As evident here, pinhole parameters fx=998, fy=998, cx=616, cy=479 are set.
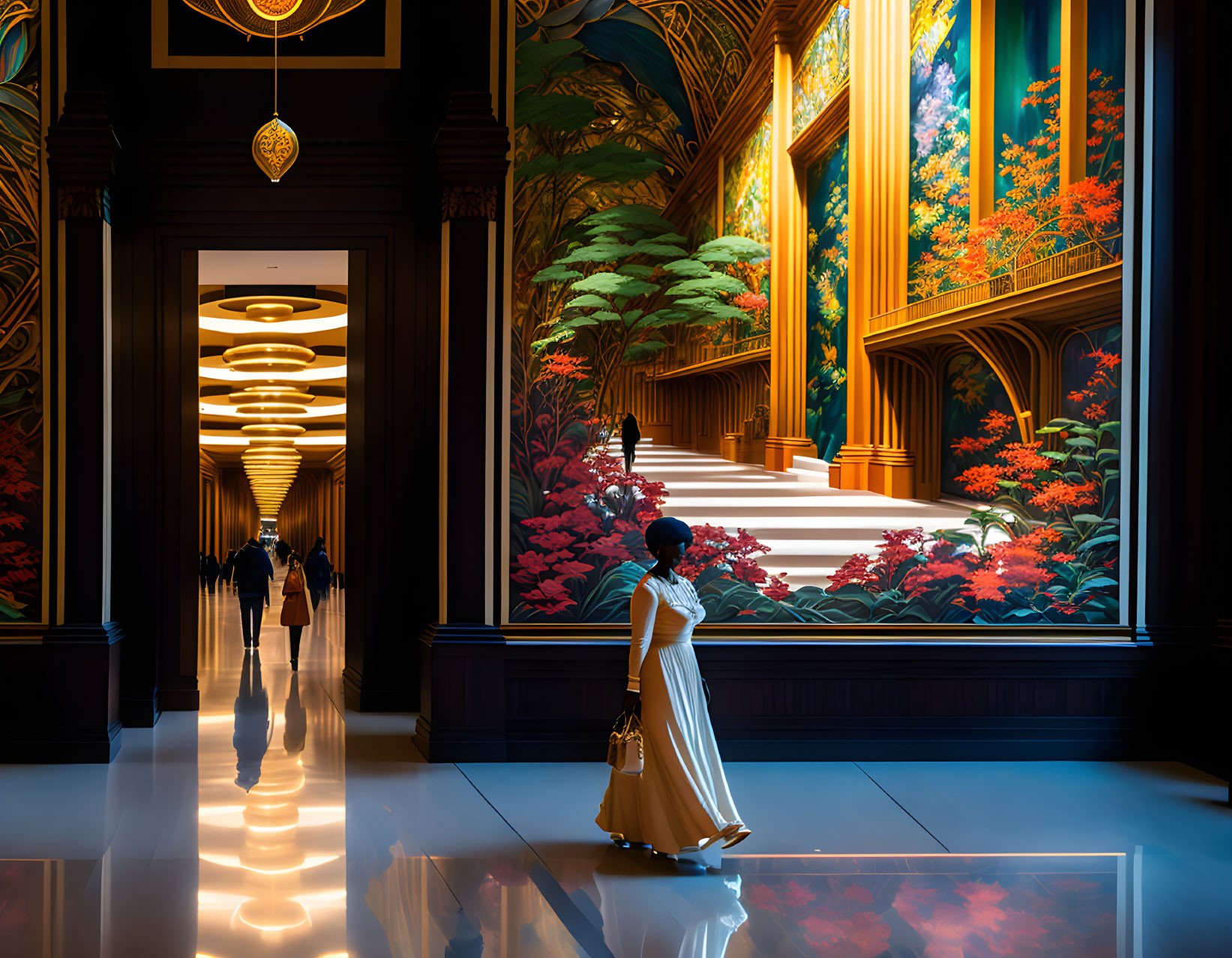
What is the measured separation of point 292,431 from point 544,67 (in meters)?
14.3

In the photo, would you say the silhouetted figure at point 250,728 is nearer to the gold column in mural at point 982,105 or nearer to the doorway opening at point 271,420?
the doorway opening at point 271,420

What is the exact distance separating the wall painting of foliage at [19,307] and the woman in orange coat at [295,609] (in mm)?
3379

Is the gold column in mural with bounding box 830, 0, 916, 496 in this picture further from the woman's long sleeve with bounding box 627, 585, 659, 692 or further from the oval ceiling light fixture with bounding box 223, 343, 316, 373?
the oval ceiling light fixture with bounding box 223, 343, 316, 373

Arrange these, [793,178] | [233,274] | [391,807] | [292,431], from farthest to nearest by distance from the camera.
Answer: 1. [292,431]
2. [233,274]
3. [793,178]
4. [391,807]

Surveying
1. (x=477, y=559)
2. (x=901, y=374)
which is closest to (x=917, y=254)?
(x=901, y=374)

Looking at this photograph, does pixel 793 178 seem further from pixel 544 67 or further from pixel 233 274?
pixel 233 274

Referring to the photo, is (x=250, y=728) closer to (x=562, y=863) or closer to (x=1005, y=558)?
(x=562, y=863)

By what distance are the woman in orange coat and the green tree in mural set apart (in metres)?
4.76

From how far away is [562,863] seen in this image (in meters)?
4.52

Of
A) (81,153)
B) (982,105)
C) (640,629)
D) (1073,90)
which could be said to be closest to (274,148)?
(81,153)

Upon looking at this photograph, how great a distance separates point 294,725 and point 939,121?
6.19 metres

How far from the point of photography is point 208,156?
23.6ft

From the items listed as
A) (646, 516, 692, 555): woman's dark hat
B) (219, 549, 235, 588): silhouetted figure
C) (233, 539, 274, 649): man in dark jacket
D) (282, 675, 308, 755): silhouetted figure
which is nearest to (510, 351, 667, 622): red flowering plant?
(282, 675, 308, 755): silhouetted figure

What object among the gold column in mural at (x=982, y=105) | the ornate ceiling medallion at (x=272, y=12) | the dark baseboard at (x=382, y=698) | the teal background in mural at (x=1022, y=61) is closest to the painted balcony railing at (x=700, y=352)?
the gold column in mural at (x=982, y=105)
